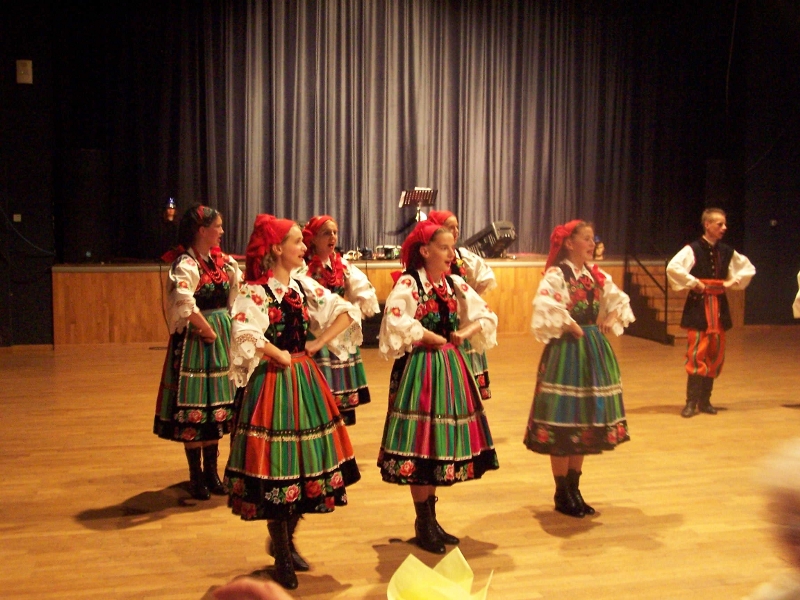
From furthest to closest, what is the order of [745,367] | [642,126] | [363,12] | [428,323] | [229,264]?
[642,126] < [363,12] < [745,367] < [229,264] < [428,323]

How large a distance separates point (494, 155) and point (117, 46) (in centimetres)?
499

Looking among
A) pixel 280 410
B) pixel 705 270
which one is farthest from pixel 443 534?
pixel 705 270

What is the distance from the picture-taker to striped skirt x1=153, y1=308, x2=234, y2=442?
4.34 meters

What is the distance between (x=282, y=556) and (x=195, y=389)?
1252mm

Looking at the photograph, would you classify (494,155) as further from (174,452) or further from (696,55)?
(174,452)

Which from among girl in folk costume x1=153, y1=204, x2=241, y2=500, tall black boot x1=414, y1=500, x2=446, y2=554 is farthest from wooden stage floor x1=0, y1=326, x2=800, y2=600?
girl in folk costume x1=153, y1=204, x2=241, y2=500

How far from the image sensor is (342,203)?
468 inches

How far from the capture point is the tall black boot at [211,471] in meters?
4.45

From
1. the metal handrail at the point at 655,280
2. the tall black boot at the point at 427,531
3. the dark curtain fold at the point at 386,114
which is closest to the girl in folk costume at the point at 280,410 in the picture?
the tall black boot at the point at 427,531

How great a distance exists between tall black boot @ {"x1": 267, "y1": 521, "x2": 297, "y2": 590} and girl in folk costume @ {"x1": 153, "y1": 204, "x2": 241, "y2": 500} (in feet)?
3.73

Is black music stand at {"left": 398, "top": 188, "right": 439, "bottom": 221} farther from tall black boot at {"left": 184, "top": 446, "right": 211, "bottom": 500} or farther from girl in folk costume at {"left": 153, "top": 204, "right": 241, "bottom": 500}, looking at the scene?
tall black boot at {"left": 184, "top": 446, "right": 211, "bottom": 500}

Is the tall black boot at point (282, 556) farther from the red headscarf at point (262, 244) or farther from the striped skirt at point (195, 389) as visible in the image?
the striped skirt at point (195, 389)


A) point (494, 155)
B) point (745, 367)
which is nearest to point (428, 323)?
point (745, 367)

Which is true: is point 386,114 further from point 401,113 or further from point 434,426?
point 434,426
